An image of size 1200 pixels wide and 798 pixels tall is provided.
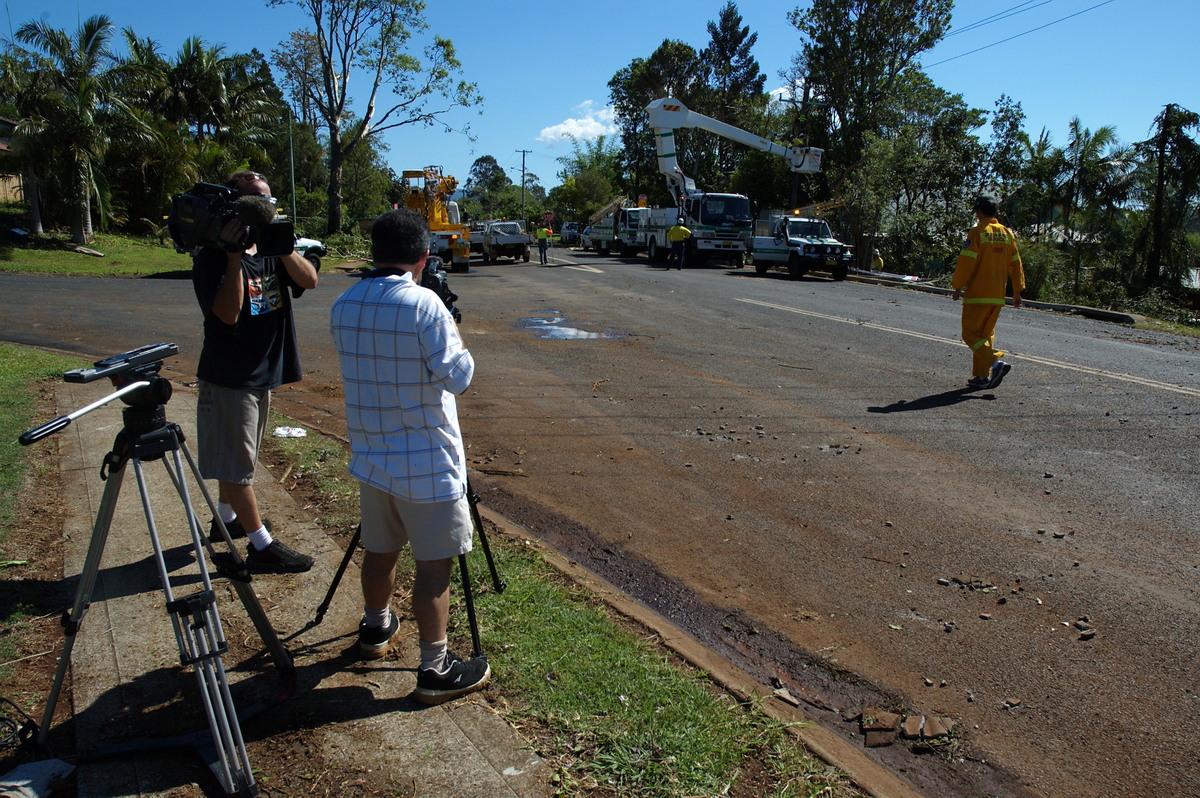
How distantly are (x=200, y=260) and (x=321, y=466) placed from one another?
2264mm

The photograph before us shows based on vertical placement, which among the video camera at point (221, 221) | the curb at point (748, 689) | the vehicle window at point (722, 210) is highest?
the vehicle window at point (722, 210)

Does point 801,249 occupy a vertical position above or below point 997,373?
above

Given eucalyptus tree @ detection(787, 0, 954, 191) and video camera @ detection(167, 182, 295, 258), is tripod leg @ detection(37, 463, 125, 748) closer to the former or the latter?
video camera @ detection(167, 182, 295, 258)

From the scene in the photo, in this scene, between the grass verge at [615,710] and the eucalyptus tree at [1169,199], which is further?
the eucalyptus tree at [1169,199]

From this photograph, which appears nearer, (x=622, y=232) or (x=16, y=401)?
(x=16, y=401)

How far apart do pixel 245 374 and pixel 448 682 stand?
1.86 meters

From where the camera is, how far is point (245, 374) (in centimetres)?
402

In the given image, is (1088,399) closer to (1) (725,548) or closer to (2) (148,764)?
(1) (725,548)

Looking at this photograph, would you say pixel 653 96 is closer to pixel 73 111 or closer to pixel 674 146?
pixel 674 146

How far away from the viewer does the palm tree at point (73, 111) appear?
24281 mm

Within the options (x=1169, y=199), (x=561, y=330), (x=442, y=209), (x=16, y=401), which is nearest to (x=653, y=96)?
(x=442, y=209)

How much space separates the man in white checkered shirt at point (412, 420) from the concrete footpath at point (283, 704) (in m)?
0.21

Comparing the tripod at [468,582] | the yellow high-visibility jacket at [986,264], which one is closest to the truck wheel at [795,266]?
the yellow high-visibility jacket at [986,264]

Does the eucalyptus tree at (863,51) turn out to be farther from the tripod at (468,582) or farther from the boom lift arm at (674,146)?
the tripod at (468,582)
